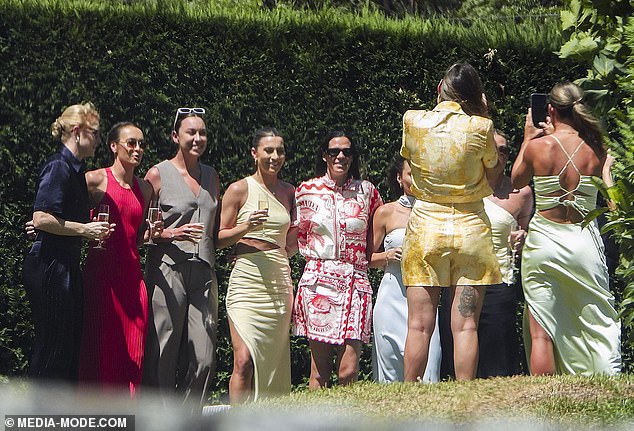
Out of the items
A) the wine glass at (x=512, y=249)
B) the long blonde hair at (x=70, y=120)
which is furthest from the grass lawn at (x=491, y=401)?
the long blonde hair at (x=70, y=120)

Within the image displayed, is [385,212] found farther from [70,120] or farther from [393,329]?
[70,120]

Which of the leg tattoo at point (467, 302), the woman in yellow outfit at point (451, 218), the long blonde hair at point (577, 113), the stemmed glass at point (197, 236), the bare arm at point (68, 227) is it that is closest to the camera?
the woman in yellow outfit at point (451, 218)

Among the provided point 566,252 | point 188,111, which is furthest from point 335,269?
point 566,252

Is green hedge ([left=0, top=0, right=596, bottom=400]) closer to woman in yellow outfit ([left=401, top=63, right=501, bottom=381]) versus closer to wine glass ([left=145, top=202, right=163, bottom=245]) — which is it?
wine glass ([left=145, top=202, right=163, bottom=245])

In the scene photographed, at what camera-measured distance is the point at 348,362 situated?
8508mm

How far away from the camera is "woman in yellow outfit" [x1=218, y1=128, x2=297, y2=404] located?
8430 mm

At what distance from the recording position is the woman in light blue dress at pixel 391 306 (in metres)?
8.53

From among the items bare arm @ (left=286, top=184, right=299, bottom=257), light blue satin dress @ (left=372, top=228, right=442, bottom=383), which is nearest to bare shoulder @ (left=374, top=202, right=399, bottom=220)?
light blue satin dress @ (left=372, top=228, right=442, bottom=383)

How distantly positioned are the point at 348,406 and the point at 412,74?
14.1 ft

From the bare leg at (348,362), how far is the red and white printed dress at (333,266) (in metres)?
0.07

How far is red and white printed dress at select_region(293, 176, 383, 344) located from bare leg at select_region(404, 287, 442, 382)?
1183 mm

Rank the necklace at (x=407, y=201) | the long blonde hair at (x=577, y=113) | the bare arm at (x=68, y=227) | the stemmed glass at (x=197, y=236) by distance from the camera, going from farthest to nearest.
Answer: the necklace at (x=407, y=201)
the stemmed glass at (x=197, y=236)
the long blonde hair at (x=577, y=113)
the bare arm at (x=68, y=227)

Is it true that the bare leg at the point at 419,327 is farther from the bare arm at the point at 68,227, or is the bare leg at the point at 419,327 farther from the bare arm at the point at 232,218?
the bare arm at the point at 68,227

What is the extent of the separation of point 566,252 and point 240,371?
2413 millimetres
